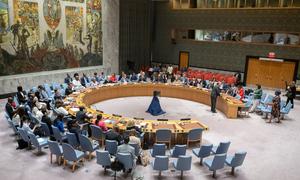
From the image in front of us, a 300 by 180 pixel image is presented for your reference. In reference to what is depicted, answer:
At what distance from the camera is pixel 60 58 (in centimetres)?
1722

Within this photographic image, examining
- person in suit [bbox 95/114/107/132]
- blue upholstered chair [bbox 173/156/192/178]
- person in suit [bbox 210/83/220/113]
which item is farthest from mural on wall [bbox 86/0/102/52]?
blue upholstered chair [bbox 173/156/192/178]

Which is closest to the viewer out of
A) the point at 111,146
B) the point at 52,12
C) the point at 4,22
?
the point at 111,146

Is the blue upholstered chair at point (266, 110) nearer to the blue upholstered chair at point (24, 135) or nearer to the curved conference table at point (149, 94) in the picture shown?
the curved conference table at point (149, 94)

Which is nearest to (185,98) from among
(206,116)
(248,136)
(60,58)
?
(206,116)

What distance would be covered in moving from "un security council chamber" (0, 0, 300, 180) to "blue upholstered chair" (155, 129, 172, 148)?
43mm

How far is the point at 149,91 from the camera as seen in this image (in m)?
16.5

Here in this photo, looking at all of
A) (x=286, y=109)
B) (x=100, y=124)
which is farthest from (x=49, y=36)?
(x=286, y=109)

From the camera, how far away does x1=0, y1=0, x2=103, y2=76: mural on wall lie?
1425cm

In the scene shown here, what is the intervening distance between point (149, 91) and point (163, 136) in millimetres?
7904

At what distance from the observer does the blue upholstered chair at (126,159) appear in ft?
21.9

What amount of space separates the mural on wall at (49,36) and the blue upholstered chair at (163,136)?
32.5 ft

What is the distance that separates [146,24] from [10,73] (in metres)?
12.8

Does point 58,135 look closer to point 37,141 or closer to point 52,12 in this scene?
point 37,141

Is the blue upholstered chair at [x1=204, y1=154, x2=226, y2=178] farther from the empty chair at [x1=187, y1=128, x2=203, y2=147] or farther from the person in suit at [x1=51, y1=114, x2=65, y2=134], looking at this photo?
the person in suit at [x1=51, y1=114, x2=65, y2=134]
